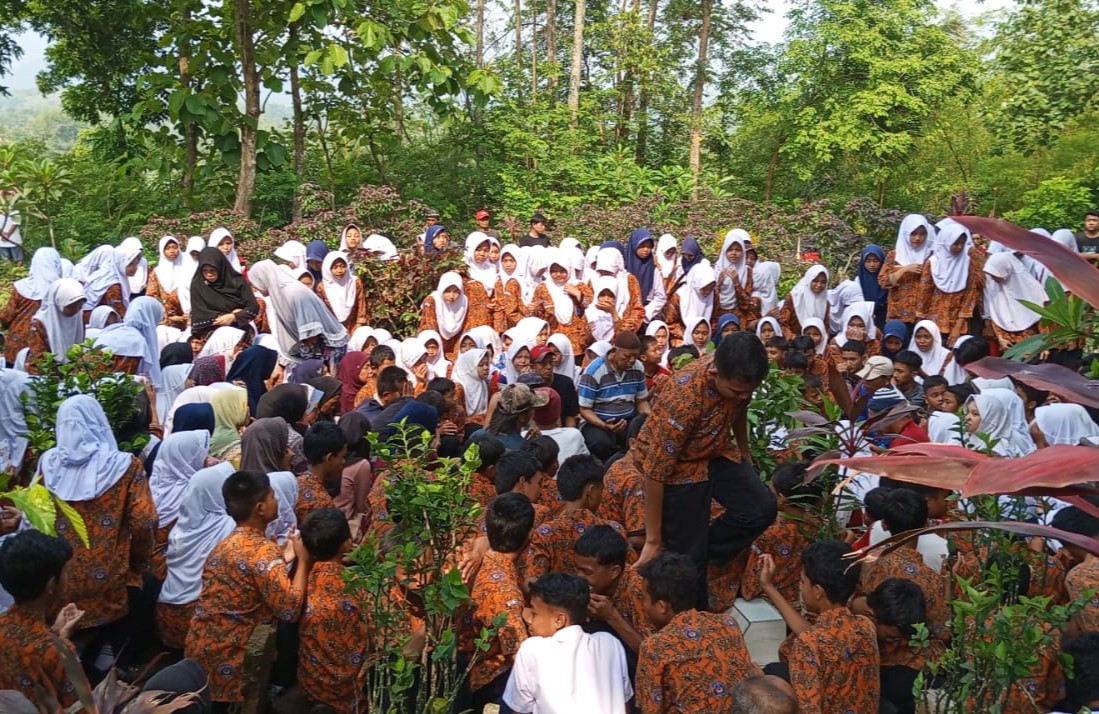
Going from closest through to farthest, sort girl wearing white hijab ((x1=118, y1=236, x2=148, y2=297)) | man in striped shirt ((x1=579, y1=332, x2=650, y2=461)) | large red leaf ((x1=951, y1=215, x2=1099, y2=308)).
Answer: large red leaf ((x1=951, y1=215, x2=1099, y2=308))
man in striped shirt ((x1=579, y1=332, x2=650, y2=461))
girl wearing white hijab ((x1=118, y1=236, x2=148, y2=297))

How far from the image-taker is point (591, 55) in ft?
63.7

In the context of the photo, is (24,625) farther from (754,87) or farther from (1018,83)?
(754,87)

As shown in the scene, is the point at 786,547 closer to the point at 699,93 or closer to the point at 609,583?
the point at 609,583

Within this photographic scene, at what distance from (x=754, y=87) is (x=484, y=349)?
14244 mm

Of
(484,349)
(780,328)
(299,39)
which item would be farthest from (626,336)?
(299,39)

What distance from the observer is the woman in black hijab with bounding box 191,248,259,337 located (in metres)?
7.93

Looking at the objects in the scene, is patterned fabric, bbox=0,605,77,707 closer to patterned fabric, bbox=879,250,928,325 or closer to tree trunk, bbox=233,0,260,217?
patterned fabric, bbox=879,250,928,325

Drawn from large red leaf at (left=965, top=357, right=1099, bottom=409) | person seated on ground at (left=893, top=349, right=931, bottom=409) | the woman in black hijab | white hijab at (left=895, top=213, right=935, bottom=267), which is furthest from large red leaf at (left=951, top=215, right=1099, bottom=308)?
white hijab at (left=895, top=213, right=935, bottom=267)

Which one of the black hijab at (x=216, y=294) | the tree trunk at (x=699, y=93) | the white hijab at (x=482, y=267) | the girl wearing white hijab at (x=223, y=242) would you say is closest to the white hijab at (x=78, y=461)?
the black hijab at (x=216, y=294)

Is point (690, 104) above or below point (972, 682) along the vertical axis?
above

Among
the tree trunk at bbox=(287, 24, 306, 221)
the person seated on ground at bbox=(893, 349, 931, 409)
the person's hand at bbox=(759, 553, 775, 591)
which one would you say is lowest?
the person's hand at bbox=(759, 553, 775, 591)

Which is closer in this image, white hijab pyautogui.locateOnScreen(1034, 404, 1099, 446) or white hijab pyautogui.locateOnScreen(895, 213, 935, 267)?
white hijab pyautogui.locateOnScreen(1034, 404, 1099, 446)

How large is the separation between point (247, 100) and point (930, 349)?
26.6ft

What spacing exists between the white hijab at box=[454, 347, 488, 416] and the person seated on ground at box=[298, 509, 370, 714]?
3.35 meters
